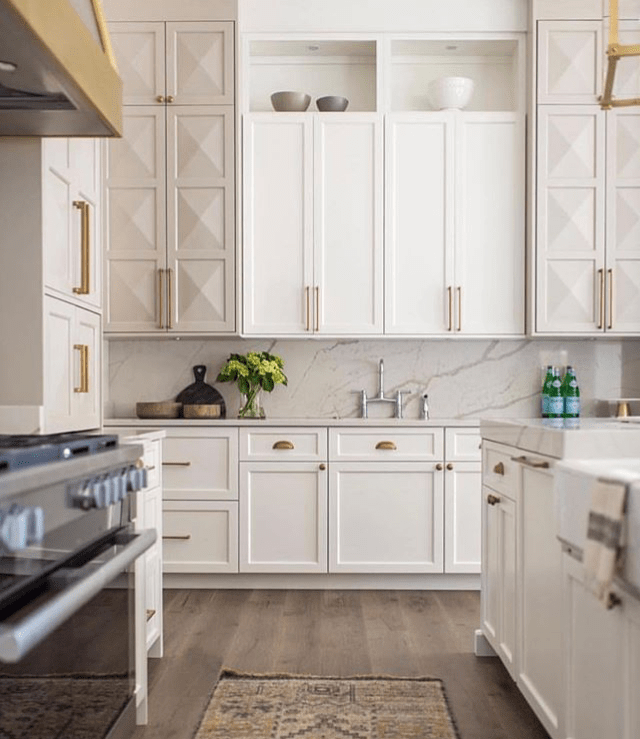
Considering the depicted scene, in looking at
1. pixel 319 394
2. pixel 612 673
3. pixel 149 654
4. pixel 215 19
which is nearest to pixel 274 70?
pixel 215 19

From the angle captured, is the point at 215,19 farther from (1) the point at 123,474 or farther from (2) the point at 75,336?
→ (1) the point at 123,474

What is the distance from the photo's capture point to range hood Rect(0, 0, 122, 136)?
6.08ft

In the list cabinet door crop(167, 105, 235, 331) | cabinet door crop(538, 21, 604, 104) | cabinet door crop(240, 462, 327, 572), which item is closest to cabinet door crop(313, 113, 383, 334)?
cabinet door crop(167, 105, 235, 331)

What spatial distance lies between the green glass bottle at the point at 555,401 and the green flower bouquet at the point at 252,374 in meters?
1.36

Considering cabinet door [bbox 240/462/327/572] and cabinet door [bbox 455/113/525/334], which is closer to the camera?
cabinet door [bbox 240/462/327/572]

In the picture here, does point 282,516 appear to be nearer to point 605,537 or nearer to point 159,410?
point 159,410

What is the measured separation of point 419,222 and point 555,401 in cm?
115

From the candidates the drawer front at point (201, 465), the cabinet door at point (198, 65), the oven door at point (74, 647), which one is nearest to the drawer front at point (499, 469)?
the oven door at point (74, 647)

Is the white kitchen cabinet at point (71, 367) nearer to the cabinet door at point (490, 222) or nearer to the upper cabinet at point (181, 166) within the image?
the upper cabinet at point (181, 166)

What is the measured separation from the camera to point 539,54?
173 inches

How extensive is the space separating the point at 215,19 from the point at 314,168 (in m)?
0.86

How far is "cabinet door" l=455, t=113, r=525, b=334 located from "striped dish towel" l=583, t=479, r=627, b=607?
2.88m

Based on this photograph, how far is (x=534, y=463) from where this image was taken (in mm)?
2395

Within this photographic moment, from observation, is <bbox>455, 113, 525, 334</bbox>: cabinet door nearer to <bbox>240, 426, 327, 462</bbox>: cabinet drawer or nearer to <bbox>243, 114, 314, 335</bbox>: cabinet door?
<bbox>243, 114, 314, 335</bbox>: cabinet door
